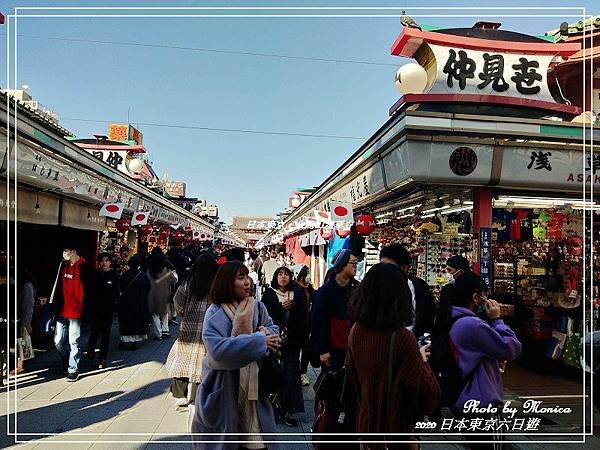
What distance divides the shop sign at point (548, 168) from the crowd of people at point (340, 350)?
182 centimetres

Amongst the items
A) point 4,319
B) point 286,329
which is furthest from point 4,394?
point 286,329

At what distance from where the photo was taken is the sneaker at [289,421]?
4910 mm

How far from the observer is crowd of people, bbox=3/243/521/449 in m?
2.61

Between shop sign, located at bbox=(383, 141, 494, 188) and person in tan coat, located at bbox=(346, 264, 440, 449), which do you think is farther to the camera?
shop sign, located at bbox=(383, 141, 494, 188)

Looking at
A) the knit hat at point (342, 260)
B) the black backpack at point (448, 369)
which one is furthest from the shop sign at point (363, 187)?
the black backpack at point (448, 369)

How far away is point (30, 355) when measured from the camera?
6.64 m

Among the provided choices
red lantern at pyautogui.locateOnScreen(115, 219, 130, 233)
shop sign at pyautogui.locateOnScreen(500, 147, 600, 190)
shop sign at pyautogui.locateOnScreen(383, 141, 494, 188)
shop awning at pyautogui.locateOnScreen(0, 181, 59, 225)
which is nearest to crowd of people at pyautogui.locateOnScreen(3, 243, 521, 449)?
shop sign at pyautogui.locateOnScreen(383, 141, 494, 188)

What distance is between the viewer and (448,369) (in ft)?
11.3

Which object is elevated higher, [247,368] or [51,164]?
[51,164]

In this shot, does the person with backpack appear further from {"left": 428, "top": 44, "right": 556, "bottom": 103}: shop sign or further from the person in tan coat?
{"left": 428, "top": 44, "right": 556, "bottom": 103}: shop sign

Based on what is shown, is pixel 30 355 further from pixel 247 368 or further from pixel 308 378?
pixel 247 368

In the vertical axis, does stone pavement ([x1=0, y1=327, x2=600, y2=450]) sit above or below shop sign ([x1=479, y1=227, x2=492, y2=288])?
below

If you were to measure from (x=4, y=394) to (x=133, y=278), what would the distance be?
324cm

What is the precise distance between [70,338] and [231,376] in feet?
14.0
